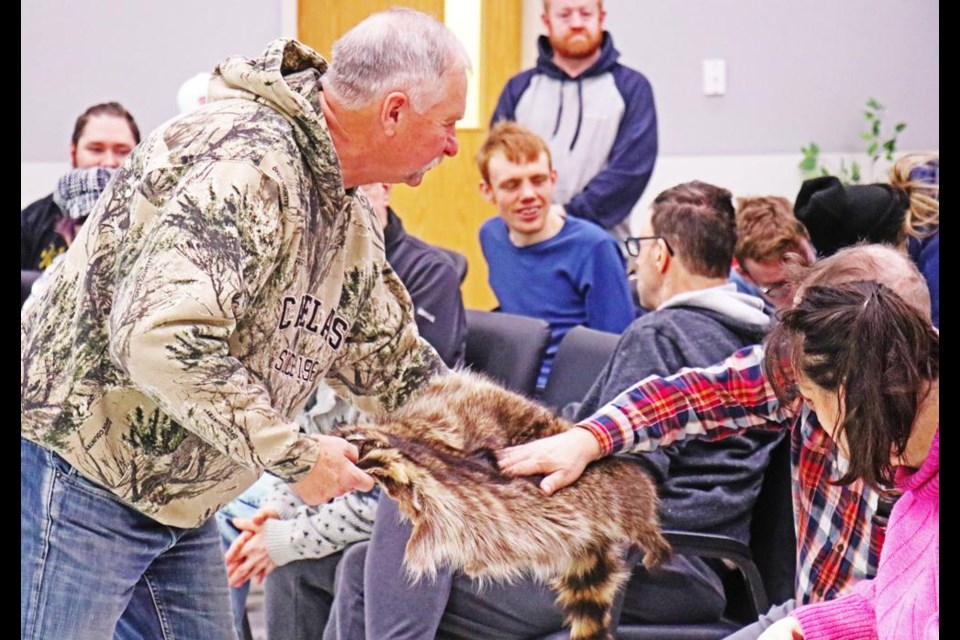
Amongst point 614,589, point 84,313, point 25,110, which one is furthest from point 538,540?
point 25,110

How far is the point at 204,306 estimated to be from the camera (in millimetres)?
1580

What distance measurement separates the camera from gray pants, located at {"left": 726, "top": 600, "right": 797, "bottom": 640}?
79.2 inches

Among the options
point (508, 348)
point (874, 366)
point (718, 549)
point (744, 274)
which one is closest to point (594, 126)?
point (744, 274)

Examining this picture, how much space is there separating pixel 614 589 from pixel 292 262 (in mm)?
825

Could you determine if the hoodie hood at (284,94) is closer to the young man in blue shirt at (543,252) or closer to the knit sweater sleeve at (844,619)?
the knit sweater sleeve at (844,619)

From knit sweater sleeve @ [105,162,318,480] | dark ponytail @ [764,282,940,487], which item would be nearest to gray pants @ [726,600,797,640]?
dark ponytail @ [764,282,940,487]

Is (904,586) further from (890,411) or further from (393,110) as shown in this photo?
(393,110)

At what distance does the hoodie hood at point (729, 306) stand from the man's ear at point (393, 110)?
2.90 ft

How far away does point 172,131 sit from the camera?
5.65 feet

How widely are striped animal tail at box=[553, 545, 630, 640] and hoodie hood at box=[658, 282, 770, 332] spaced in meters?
0.59

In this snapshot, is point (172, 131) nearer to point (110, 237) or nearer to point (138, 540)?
→ point (110, 237)

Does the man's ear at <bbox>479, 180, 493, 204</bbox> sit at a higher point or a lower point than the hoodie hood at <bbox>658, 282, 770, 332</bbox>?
higher

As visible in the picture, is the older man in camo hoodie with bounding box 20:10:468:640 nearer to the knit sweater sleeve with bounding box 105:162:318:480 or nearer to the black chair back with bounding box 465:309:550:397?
the knit sweater sleeve with bounding box 105:162:318:480

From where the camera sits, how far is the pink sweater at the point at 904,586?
5.11 ft
